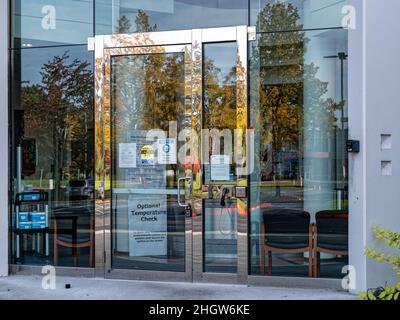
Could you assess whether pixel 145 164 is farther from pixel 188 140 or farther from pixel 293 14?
pixel 293 14

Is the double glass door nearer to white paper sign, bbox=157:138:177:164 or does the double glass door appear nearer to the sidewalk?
white paper sign, bbox=157:138:177:164

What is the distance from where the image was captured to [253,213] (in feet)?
21.0

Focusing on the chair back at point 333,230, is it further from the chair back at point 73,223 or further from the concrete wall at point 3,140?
the concrete wall at point 3,140

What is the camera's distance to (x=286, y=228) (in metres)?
6.41

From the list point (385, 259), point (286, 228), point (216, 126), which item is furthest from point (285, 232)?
point (385, 259)

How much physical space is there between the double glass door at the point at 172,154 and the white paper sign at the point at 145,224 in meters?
0.01

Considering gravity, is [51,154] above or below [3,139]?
below

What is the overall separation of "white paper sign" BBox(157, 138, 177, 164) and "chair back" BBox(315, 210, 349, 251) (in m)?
1.94

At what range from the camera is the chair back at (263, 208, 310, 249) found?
20.8ft

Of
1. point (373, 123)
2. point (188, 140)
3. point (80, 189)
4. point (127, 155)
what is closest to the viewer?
point (373, 123)

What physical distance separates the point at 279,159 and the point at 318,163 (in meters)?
0.49

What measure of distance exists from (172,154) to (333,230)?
214cm

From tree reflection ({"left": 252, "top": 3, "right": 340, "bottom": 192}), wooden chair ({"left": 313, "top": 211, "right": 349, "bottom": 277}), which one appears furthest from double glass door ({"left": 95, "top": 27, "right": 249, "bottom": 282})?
wooden chair ({"left": 313, "top": 211, "right": 349, "bottom": 277})

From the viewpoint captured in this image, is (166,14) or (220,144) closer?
(220,144)
